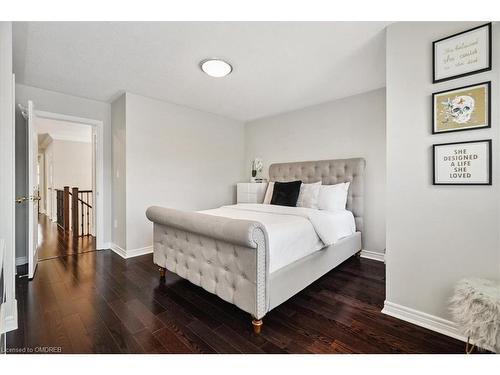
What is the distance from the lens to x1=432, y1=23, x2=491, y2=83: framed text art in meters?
1.44

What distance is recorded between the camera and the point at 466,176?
1.50 meters

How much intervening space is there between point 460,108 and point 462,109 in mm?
13

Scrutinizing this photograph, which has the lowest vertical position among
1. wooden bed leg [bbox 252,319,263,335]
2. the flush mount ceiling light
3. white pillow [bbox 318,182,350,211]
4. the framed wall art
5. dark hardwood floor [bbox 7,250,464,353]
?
dark hardwood floor [bbox 7,250,464,353]

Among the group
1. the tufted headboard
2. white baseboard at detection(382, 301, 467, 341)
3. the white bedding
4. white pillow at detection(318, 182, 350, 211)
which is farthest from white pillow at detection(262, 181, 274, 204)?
white baseboard at detection(382, 301, 467, 341)

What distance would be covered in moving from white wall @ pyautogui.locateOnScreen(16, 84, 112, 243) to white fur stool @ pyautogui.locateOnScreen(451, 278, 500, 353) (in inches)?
163

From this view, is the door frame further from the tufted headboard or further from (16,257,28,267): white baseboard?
the tufted headboard

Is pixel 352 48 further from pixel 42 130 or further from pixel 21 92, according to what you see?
pixel 42 130

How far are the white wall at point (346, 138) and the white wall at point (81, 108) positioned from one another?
2730 millimetres

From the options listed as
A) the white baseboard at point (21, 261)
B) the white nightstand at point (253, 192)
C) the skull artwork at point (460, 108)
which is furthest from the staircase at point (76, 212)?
the skull artwork at point (460, 108)

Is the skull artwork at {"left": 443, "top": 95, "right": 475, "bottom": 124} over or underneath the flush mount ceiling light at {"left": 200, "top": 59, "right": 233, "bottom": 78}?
underneath

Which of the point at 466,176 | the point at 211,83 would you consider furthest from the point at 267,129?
the point at 466,176

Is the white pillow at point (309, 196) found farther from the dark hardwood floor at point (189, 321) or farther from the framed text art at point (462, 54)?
the framed text art at point (462, 54)

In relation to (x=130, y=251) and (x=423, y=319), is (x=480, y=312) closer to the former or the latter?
(x=423, y=319)
